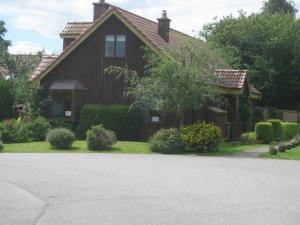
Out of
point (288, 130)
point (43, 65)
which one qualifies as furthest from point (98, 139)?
point (288, 130)

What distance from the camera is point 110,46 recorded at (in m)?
33.7

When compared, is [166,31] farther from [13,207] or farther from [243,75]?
[13,207]

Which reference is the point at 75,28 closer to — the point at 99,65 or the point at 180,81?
the point at 99,65

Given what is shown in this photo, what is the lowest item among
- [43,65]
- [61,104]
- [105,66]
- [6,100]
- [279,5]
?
[61,104]

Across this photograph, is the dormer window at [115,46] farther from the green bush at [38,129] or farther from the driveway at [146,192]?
the driveway at [146,192]

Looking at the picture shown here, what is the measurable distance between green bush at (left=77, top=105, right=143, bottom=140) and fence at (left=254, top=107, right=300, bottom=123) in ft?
34.9

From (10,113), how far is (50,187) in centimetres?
2478

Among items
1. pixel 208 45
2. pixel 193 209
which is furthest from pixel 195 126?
pixel 193 209

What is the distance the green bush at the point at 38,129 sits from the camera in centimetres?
3133

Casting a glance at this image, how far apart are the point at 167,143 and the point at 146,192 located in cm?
1290

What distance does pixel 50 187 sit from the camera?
559 inches

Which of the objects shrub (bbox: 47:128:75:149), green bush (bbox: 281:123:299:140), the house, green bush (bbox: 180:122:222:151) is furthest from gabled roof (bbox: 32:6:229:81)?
shrub (bbox: 47:128:75:149)

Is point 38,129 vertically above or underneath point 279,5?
underneath

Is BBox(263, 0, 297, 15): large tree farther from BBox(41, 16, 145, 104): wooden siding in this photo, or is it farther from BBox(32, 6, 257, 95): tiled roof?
BBox(41, 16, 145, 104): wooden siding
